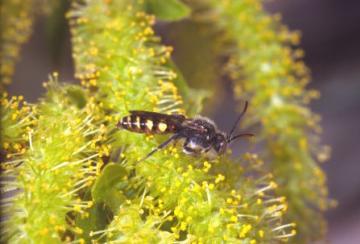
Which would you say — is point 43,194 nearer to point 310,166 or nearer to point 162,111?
point 162,111

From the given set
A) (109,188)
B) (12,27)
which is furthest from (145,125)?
(12,27)

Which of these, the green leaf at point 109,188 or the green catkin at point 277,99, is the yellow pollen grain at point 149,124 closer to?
the green leaf at point 109,188

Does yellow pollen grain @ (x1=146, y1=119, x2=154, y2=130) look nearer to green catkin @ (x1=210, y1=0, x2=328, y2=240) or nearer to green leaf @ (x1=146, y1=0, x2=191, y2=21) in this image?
green leaf @ (x1=146, y1=0, x2=191, y2=21)

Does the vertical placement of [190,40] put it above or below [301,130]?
above

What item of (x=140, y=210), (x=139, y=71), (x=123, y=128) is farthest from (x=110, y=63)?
(x=140, y=210)

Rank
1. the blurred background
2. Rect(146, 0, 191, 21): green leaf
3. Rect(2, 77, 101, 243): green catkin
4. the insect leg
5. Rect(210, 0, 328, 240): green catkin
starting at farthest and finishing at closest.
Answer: the blurred background < Rect(210, 0, 328, 240): green catkin < Rect(146, 0, 191, 21): green leaf < the insect leg < Rect(2, 77, 101, 243): green catkin

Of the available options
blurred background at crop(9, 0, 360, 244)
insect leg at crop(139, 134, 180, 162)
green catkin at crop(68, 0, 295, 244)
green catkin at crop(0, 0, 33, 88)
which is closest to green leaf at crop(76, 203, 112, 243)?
green catkin at crop(68, 0, 295, 244)
